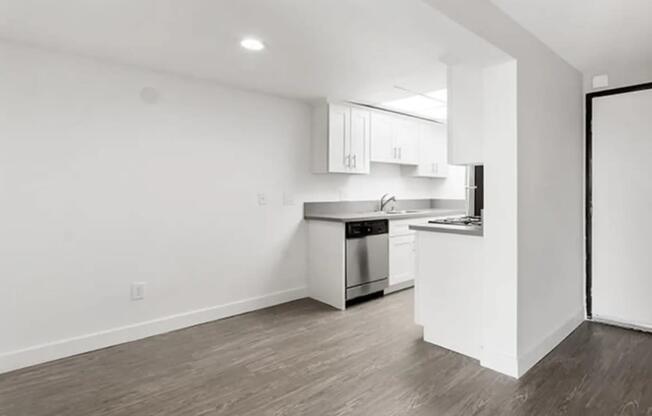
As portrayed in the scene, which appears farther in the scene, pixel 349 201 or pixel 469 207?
pixel 349 201

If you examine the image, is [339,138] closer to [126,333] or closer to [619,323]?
[126,333]

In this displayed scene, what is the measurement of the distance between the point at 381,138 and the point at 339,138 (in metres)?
0.76

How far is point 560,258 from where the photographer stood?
2.95m

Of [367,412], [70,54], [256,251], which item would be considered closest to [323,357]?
[367,412]

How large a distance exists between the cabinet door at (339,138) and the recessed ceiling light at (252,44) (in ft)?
5.02

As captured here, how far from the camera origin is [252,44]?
2561 millimetres

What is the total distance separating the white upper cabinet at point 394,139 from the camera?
4.62m

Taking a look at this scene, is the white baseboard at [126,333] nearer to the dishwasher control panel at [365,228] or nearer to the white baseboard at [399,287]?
the dishwasher control panel at [365,228]

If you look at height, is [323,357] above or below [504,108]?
below

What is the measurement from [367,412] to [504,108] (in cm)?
202

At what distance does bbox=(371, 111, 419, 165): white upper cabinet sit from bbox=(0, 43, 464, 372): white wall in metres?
1.04

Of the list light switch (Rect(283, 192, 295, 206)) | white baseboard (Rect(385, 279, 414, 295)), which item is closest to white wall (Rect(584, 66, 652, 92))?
white baseboard (Rect(385, 279, 414, 295))

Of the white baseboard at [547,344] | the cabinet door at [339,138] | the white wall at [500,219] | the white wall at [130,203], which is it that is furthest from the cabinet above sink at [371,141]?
the white baseboard at [547,344]

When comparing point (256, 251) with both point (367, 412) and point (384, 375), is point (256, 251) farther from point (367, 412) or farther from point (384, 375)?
point (367, 412)
